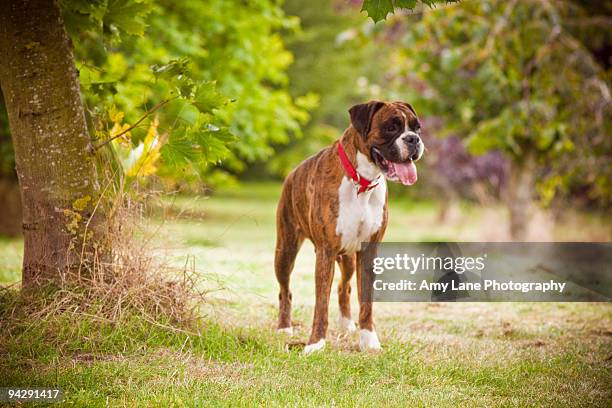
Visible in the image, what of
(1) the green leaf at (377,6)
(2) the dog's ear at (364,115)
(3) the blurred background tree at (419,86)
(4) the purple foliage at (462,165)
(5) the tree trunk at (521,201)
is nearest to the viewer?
(1) the green leaf at (377,6)

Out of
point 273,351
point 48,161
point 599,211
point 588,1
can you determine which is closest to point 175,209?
point 48,161

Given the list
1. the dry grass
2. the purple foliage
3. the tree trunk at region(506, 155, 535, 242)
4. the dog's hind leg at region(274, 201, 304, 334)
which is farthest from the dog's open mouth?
the purple foliage

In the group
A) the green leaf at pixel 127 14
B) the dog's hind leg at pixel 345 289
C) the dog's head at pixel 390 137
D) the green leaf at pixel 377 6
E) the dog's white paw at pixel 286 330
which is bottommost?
the dog's white paw at pixel 286 330

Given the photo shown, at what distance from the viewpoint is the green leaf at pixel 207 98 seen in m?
4.48

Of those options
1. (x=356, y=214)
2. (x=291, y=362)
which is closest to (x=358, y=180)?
(x=356, y=214)

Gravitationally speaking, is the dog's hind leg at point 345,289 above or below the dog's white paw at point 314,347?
above

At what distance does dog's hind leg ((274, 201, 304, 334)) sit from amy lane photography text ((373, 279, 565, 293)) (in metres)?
1.10

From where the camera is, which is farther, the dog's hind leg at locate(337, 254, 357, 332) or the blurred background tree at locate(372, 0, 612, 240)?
the blurred background tree at locate(372, 0, 612, 240)

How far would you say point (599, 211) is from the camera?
1623cm

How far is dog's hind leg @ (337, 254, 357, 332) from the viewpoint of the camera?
16.3 ft

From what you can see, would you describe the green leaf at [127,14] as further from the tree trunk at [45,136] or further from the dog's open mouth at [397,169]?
the dog's open mouth at [397,169]

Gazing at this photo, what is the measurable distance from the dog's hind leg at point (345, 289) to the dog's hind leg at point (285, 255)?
0.36 m

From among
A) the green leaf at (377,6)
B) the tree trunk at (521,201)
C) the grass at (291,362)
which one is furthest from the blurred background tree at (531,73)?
the green leaf at (377,6)

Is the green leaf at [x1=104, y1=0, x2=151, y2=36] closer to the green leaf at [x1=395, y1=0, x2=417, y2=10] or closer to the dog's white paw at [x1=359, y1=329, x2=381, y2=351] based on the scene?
the green leaf at [x1=395, y1=0, x2=417, y2=10]
